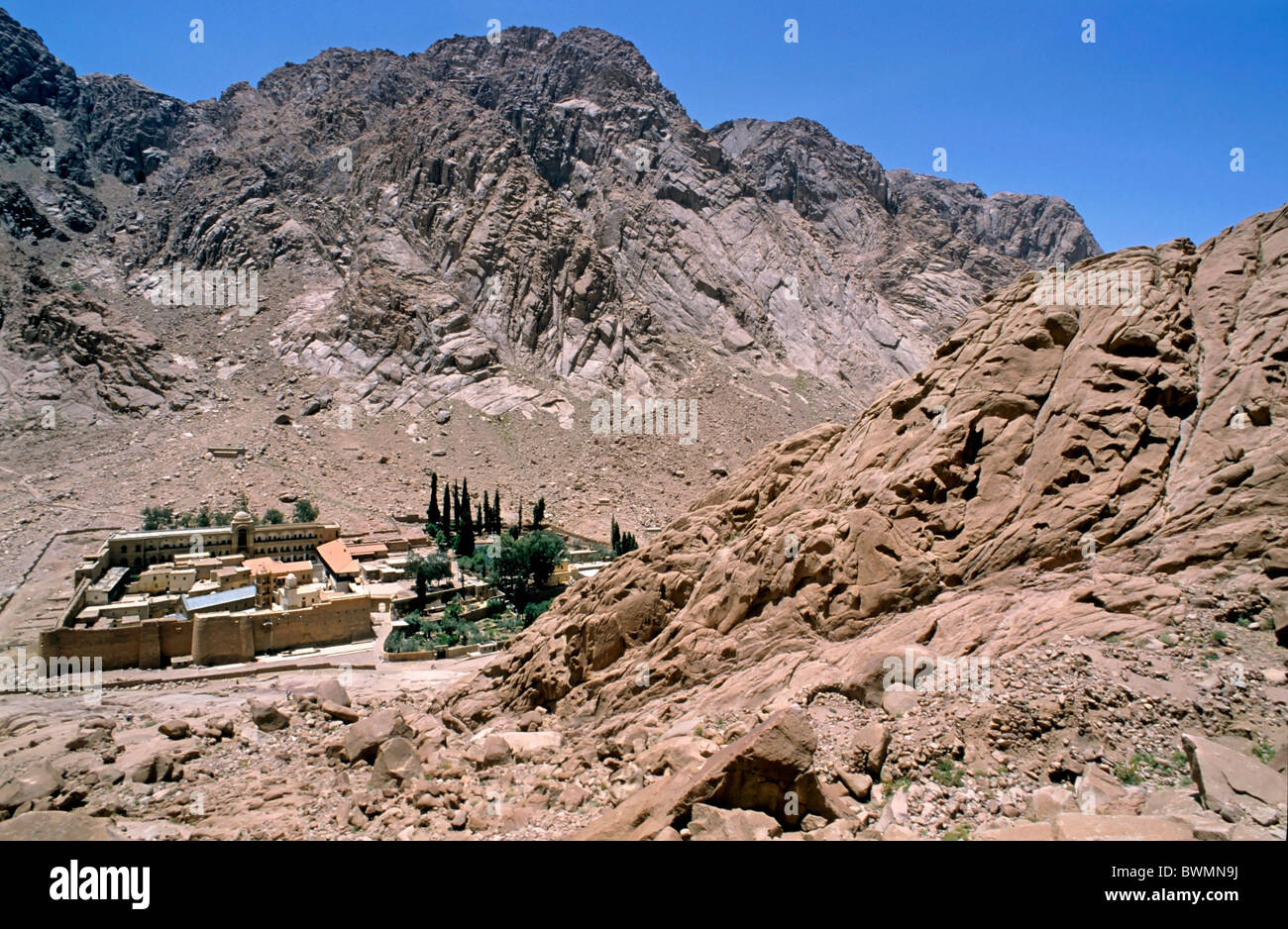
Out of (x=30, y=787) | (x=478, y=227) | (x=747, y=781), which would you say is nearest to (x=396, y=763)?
(x=30, y=787)

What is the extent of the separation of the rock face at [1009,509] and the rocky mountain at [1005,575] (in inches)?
1.7

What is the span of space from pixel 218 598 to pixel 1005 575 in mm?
33653

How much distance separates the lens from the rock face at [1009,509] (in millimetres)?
9727

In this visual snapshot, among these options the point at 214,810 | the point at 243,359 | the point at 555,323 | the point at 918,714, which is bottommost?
the point at 214,810

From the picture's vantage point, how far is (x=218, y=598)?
3256 cm

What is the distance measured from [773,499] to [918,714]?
8367 mm

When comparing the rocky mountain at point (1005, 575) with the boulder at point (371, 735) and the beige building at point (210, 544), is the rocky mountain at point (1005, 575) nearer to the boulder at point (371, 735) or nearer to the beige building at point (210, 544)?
the boulder at point (371, 735)

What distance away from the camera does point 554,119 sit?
113312 mm

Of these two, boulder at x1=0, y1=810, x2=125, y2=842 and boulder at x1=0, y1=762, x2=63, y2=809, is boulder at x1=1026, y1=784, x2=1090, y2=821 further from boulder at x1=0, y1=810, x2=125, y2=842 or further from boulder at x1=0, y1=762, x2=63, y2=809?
boulder at x1=0, y1=762, x2=63, y2=809

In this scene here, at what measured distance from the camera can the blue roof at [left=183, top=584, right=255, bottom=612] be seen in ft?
102

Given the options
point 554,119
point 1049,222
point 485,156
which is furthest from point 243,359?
point 1049,222

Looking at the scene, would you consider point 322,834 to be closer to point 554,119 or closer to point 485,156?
point 485,156

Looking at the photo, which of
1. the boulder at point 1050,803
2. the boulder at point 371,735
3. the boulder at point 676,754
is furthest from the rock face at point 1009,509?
the boulder at point 371,735

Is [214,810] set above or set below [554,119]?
below
